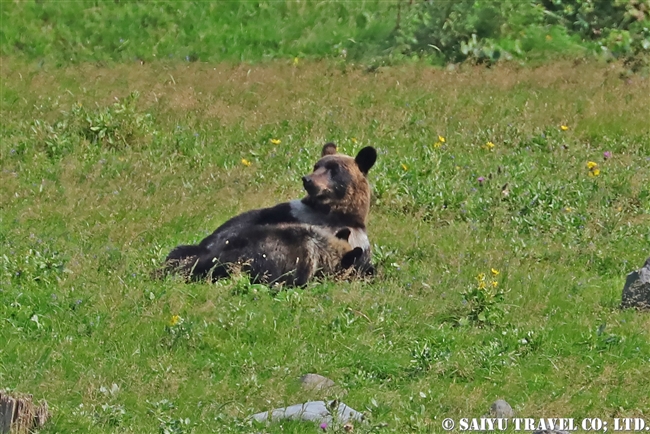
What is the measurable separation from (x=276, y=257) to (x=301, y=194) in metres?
3.14

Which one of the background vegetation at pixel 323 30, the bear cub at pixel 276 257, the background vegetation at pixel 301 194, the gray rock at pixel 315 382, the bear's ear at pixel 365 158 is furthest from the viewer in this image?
the background vegetation at pixel 323 30

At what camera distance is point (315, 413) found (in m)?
7.34

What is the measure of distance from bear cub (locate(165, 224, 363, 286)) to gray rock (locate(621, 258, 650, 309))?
2.55 meters

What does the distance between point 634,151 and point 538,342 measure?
7359 millimetres

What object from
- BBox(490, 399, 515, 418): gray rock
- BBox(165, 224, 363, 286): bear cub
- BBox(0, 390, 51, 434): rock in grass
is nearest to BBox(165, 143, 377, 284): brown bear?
BBox(165, 224, 363, 286): bear cub

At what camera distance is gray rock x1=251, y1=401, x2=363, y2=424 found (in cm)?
723

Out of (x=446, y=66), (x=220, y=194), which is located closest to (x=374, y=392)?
(x=220, y=194)

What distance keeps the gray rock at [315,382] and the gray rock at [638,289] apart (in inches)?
122

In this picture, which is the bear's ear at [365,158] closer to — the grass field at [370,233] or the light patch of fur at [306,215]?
the light patch of fur at [306,215]

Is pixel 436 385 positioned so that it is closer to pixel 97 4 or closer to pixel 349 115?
pixel 349 115

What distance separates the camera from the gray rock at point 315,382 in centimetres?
826

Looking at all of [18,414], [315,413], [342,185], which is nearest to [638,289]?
[342,185]

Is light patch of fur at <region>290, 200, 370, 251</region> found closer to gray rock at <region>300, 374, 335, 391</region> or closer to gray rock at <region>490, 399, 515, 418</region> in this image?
gray rock at <region>300, 374, 335, 391</region>

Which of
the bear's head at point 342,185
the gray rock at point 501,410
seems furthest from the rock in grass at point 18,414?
the bear's head at point 342,185
